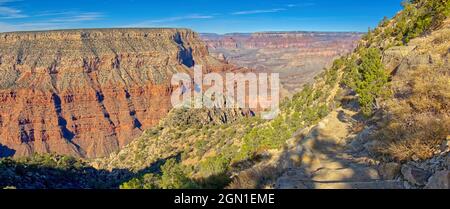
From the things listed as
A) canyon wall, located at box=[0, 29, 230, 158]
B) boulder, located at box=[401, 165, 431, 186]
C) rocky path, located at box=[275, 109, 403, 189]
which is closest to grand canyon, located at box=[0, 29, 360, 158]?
canyon wall, located at box=[0, 29, 230, 158]

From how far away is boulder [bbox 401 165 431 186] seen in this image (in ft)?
24.7

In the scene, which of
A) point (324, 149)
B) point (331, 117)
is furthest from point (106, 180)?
point (324, 149)

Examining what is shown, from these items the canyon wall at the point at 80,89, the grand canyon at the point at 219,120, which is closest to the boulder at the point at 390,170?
the grand canyon at the point at 219,120

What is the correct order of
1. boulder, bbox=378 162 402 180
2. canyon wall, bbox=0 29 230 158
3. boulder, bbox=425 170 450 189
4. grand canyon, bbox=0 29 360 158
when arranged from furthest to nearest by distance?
grand canyon, bbox=0 29 360 158 < canyon wall, bbox=0 29 230 158 < boulder, bbox=378 162 402 180 < boulder, bbox=425 170 450 189

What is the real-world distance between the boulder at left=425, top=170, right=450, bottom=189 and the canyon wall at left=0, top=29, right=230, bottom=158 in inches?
3517

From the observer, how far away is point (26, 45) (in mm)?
111500

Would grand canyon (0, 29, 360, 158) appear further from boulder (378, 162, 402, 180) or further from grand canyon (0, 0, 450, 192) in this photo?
boulder (378, 162, 402, 180)

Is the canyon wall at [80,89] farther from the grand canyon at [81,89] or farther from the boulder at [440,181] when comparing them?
the boulder at [440,181]

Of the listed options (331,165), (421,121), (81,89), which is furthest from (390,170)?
(81,89)

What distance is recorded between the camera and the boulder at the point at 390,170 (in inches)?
335

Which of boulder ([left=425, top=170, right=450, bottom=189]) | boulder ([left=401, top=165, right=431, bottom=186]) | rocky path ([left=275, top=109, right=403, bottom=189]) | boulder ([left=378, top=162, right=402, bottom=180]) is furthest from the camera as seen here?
rocky path ([left=275, top=109, right=403, bottom=189])

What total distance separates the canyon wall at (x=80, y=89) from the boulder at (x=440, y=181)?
89.3 metres

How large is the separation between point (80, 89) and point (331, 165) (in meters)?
103
